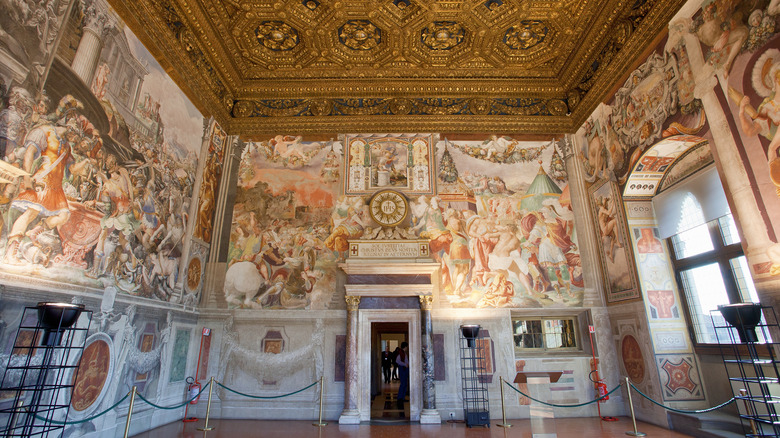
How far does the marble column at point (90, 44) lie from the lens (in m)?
5.94

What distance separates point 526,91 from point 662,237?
5.28 meters

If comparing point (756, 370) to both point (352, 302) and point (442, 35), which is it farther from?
point (442, 35)

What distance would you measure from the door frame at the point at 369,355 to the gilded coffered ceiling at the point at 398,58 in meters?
5.15

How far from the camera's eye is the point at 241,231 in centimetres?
990

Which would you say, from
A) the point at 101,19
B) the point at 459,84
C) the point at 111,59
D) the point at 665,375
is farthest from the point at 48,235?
the point at 665,375

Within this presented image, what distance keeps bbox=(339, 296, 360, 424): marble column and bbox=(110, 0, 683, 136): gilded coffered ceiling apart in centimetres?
499

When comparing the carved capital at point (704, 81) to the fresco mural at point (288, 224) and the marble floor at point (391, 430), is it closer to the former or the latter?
the marble floor at point (391, 430)

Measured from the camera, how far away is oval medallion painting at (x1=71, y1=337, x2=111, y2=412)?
581 centimetres

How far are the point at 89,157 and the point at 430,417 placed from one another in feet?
26.6

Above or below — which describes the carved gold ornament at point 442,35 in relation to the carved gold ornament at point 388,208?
above

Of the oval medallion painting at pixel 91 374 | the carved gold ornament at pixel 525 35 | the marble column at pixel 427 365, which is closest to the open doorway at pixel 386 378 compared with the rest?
the marble column at pixel 427 365

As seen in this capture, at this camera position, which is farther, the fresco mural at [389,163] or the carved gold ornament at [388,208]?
the fresco mural at [389,163]

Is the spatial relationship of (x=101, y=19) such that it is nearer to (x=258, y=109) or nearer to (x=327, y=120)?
(x=258, y=109)

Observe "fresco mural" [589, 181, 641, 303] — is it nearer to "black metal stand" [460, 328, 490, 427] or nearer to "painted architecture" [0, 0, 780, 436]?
"painted architecture" [0, 0, 780, 436]
